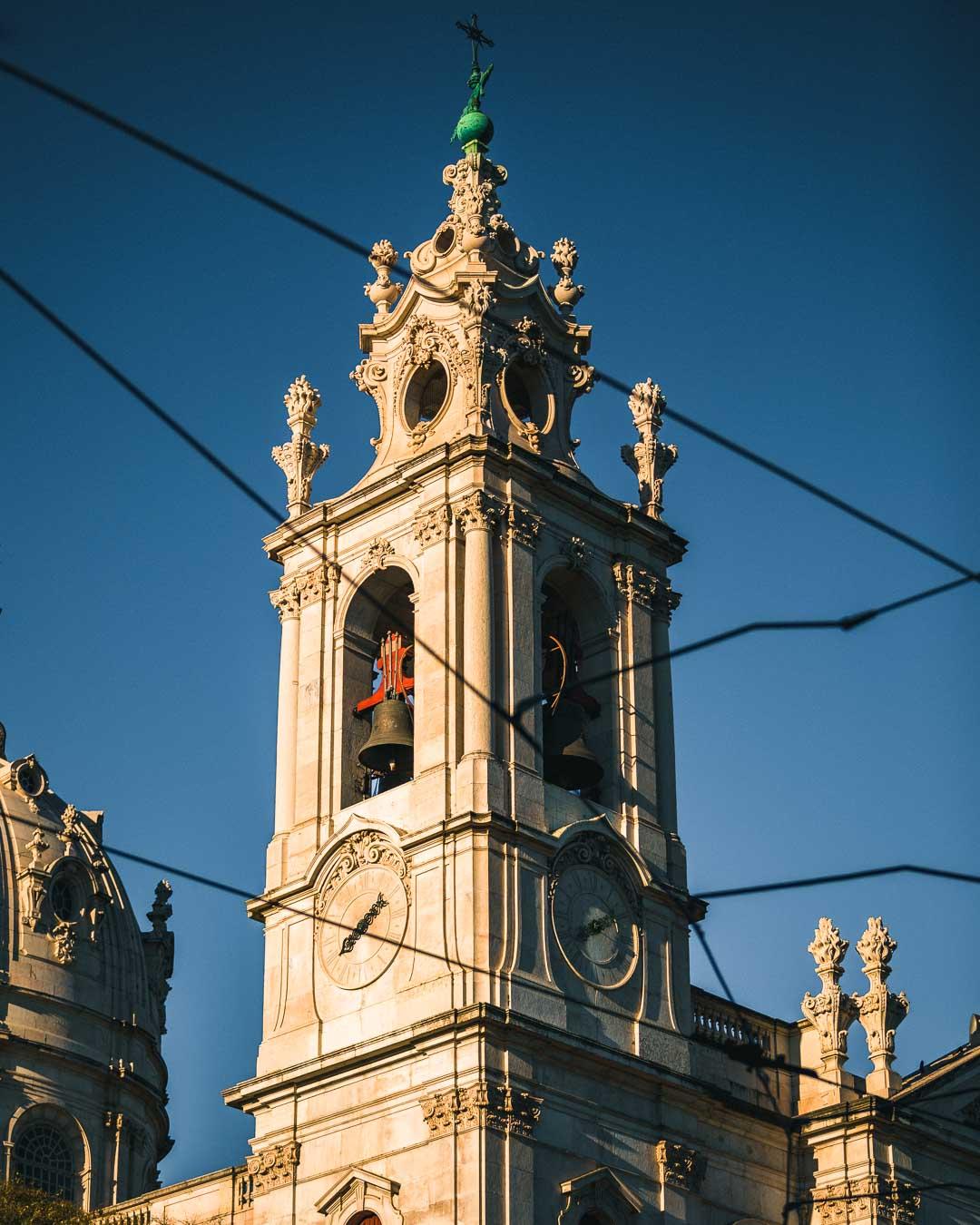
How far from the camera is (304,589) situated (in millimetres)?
52688

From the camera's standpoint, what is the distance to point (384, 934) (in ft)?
156

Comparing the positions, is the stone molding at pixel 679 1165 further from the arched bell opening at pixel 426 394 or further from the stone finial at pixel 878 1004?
the arched bell opening at pixel 426 394

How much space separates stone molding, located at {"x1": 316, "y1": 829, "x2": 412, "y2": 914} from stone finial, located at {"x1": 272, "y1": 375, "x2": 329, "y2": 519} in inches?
298

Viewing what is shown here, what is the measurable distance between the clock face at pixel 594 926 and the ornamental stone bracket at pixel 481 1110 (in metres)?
3.27

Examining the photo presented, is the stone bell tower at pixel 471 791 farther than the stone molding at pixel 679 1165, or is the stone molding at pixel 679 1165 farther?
the stone molding at pixel 679 1165

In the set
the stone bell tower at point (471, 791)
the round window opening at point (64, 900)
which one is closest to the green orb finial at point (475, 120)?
the stone bell tower at point (471, 791)

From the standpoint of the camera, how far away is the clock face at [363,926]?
47438mm

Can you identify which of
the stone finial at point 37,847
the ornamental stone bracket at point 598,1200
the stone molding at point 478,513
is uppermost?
the stone finial at point 37,847

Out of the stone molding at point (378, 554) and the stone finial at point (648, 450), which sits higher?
the stone finial at point (648, 450)

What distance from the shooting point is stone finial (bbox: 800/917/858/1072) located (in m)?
51.3

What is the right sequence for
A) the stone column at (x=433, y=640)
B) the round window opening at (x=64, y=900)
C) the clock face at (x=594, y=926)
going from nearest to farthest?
the clock face at (x=594, y=926) → the stone column at (x=433, y=640) → the round window opening at (x=64, y=900)

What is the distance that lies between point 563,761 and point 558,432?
275 inches

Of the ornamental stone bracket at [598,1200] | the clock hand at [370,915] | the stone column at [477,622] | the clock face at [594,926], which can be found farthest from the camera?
the stone column at [477,622]

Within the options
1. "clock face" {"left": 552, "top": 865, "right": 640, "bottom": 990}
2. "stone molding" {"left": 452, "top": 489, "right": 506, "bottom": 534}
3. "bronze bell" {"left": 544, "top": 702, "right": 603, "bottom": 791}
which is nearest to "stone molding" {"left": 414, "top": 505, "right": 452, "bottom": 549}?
"stone molding" {"left": 452, "top": 489, "right": 506, "bottom": 534}
